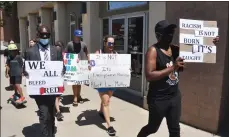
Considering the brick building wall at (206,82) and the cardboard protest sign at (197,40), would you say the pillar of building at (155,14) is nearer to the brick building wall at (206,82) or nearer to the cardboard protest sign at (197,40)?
the brick building wall at (206,82)

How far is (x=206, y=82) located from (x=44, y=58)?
2.70m

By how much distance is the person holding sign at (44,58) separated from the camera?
4.07 m

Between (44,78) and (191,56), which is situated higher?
(191,56)

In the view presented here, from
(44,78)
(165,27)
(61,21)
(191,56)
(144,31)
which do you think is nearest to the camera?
(165,27)

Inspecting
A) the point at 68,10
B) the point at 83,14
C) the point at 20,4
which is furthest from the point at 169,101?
the point at 20,4

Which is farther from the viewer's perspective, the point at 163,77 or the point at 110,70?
the point at 110,70

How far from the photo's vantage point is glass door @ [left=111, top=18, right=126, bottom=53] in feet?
26.5

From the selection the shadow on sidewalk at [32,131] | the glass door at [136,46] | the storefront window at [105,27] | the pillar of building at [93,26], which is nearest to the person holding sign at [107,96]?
the shadow on sidewalk at [32,131]

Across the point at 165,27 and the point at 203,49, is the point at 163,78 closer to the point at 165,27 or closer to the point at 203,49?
the point at 165,27

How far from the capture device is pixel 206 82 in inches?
187

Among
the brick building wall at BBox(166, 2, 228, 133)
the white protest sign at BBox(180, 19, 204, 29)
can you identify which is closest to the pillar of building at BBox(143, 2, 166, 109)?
the brick building wall at BBox(166, 2, 228, 133)

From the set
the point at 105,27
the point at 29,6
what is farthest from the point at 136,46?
the point at 29,6

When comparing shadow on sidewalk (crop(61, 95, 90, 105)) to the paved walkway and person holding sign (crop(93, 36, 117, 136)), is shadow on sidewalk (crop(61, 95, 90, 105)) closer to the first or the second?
the paved walkway

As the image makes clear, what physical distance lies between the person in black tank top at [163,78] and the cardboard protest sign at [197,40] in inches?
13.7
